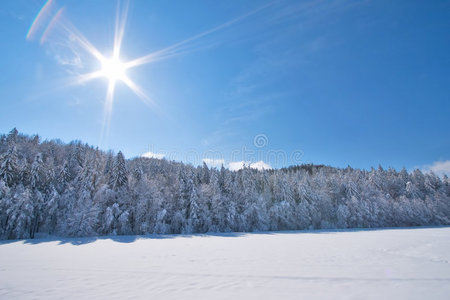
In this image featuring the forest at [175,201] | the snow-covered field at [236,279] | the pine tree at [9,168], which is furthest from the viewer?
the forest at [175,201]

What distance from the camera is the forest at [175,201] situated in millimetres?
30425

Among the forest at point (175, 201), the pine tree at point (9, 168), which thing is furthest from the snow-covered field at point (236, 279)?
the pine tree at point (9, 168)

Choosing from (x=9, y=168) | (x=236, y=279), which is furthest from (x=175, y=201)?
(x=236, y=279)

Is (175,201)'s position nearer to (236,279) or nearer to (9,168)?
(9,168)

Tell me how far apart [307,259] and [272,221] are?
35.8m

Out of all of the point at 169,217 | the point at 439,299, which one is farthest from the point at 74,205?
the point at 439,299

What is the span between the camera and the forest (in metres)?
30.4

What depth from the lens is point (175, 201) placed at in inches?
1593

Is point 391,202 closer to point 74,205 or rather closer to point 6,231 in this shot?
point 74,205

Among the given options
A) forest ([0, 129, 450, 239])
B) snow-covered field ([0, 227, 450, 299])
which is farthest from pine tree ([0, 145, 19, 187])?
snow-covered field ([0, 227, 450, 299])

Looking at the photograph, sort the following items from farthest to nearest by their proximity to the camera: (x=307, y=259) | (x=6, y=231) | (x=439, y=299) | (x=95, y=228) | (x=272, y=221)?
(x=272, y=221), (x=95, y=228), (x=6, y=231), (x=307, y=259), (x=439, y=299)

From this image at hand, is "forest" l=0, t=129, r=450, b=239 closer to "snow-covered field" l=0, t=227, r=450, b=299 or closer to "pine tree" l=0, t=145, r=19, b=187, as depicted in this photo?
"pine tree" l=0, t=145, r=19, b=187

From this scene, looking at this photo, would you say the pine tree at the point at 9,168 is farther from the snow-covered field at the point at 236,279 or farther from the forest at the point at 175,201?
the snow-covered field at the point at 236,279

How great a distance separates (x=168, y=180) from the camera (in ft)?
160
